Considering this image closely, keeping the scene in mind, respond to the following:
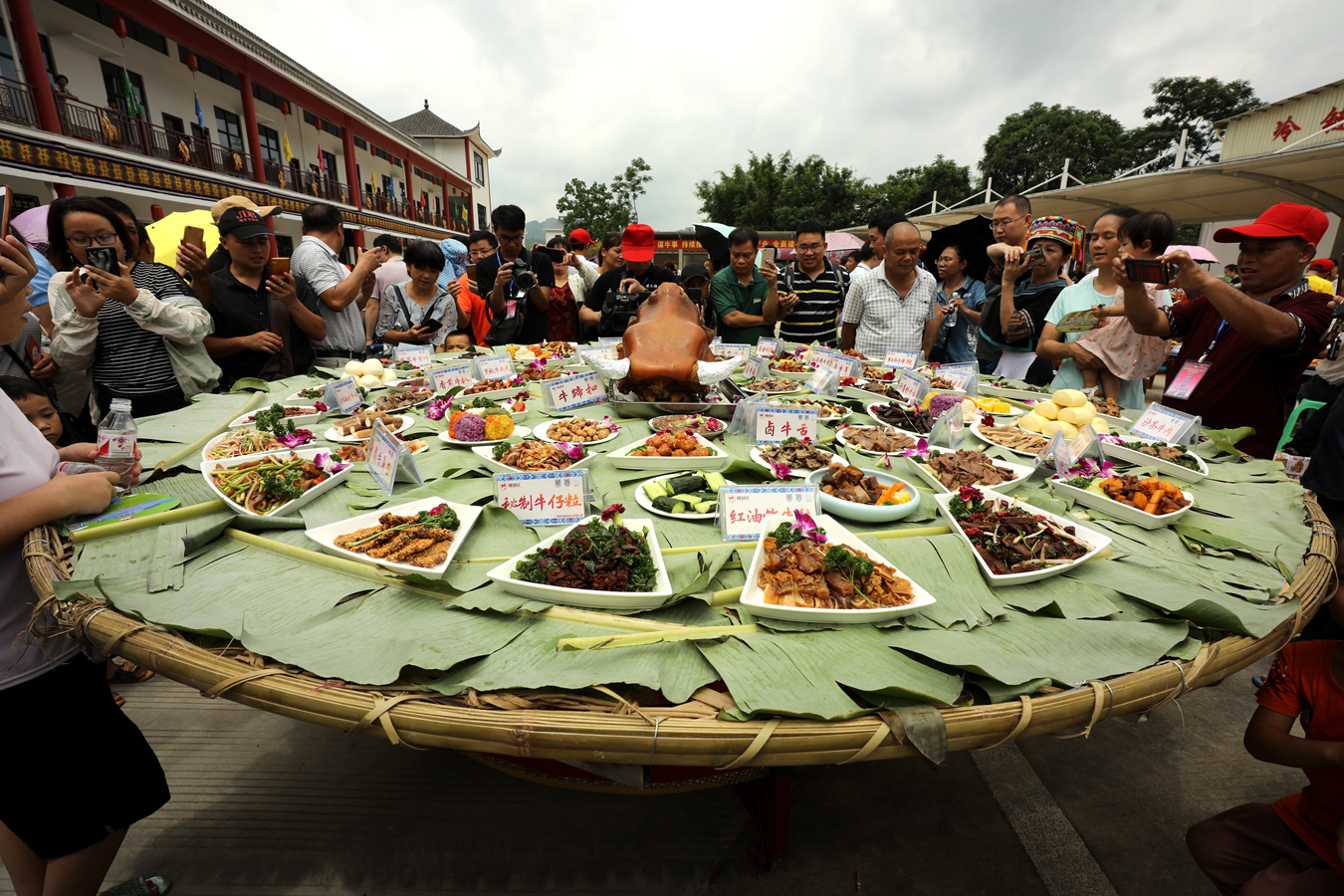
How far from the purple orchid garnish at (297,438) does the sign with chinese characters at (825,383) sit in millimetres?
3031

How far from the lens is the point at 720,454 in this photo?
2.68 metres

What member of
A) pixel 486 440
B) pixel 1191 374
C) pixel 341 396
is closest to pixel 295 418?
pixel 341 396

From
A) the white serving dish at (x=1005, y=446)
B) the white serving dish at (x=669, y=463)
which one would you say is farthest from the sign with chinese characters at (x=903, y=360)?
the white serving dish at (x=669, y=463)

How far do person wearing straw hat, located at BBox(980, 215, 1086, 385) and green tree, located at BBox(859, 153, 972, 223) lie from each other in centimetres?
3710

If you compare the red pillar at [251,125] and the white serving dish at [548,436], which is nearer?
the white serving dish at [548,436]

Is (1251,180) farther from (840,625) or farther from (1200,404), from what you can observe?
(840,625)

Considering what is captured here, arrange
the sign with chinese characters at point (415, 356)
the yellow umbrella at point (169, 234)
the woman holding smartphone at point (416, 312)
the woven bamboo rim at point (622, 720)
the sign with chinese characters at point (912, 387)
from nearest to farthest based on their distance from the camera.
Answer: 1. the woven bamboo rim at point (622, 720)
2. the sign with chinese characters at point (912, 387)
3. the sign with chinese characters at point (415, 356)
4. the yellow umbrella at point (169, 234)
5. the woman holding smartphone at point (416, 312)

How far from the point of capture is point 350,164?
22281 millimetres

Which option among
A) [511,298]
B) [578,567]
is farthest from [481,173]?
[578,567]

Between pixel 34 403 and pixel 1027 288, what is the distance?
666cm

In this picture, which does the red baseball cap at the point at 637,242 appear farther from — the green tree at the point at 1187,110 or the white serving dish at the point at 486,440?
the green tree at the point at 1187,110

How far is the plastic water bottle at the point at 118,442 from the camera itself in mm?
2215

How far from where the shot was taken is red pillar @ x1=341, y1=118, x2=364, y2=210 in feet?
72.6

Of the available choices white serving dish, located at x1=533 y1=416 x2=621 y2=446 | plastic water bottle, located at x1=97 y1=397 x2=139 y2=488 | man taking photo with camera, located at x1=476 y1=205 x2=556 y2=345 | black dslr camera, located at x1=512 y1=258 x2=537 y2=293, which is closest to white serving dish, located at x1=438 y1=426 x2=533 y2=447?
white serving dish, located at x1=533 y1=416 x2=621 y2=446
